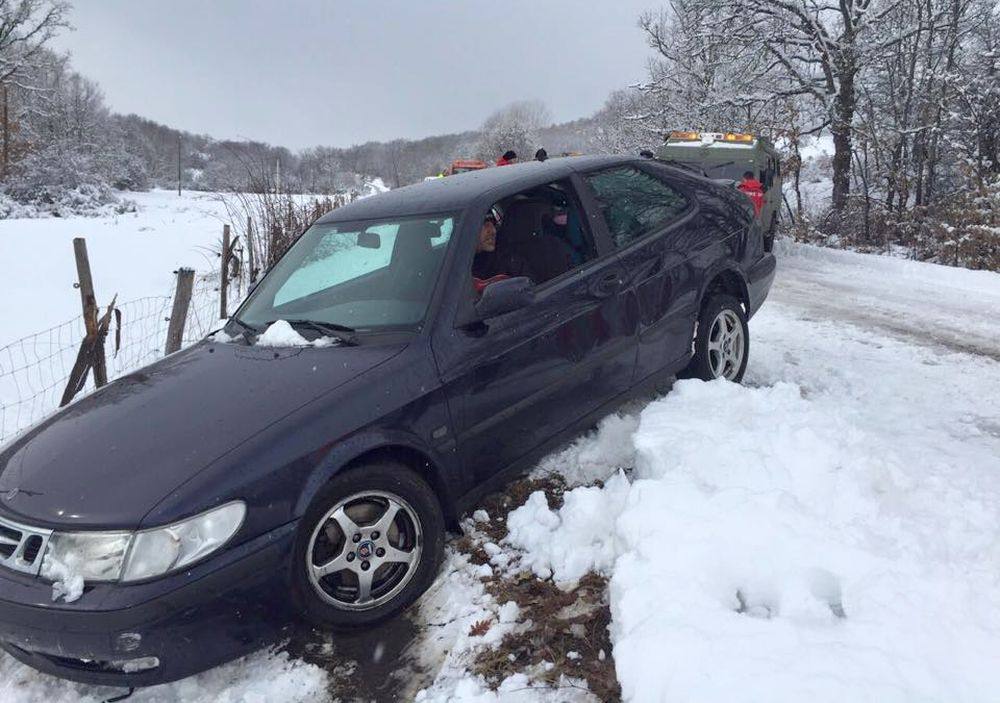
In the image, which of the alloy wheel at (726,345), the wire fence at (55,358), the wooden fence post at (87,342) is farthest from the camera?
the wire fence at (55,358)

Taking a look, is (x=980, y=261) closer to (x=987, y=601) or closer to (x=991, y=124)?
(x=991, y=124)

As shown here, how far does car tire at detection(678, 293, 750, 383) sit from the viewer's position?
428 centimetres

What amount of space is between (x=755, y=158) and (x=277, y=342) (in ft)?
35.3

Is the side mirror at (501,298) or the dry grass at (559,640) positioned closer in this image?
the dry grass at (559,640)

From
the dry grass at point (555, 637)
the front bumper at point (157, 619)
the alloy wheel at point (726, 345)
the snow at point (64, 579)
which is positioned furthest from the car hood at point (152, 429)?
the alloy wheel at point (726, 345)

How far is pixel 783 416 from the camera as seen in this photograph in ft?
11.0

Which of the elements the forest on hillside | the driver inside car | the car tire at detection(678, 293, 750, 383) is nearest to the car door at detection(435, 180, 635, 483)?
the driver inside car

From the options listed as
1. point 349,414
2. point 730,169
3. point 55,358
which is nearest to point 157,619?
point 349,414

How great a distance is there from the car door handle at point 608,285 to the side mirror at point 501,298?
0.60 m

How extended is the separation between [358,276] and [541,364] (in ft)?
3.45

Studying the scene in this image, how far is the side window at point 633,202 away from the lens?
3.86 m

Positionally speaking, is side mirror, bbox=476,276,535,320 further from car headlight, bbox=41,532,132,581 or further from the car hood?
car headlight, bbox=41,532,132,581

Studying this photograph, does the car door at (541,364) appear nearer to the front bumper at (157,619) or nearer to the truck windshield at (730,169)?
the front bumper at (157,619)

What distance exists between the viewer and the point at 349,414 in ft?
8.47
